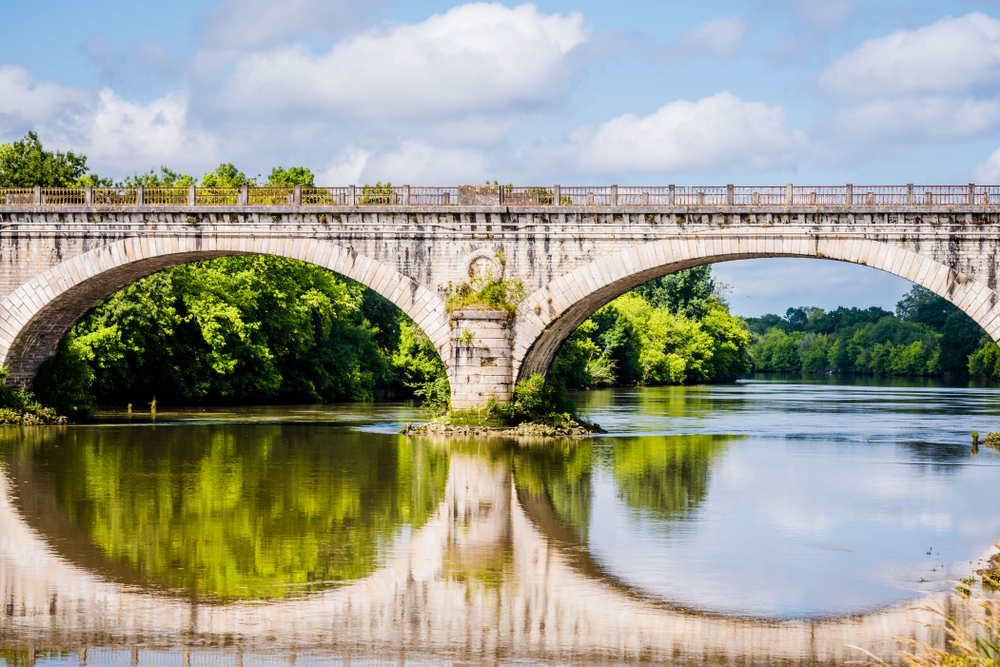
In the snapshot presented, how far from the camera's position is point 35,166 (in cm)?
4803

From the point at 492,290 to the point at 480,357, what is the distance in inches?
74.2

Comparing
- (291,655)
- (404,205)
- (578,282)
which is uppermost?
(404,205)

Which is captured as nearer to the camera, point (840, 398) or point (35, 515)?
point (35, 515)

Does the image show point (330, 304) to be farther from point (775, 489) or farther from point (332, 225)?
point (775, 489)

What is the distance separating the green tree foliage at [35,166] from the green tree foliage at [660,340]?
27123 millimetres

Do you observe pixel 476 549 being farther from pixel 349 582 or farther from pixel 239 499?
pixel 239 499

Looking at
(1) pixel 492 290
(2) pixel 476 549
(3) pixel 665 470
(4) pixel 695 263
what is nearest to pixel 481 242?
(1) pixel 492 290

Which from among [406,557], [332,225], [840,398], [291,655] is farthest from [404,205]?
[840,398]

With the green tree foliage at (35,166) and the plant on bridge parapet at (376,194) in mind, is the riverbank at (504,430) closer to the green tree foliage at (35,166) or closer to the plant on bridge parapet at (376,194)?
the plant on bridge parapet at (376,194)

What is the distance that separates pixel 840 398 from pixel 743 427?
971 inches

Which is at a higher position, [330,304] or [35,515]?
[330,304]

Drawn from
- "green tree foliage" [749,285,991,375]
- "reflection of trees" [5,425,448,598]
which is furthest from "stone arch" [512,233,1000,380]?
"green tree foliage" [749,285,991,375]

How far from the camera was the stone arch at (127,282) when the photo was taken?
31703 millimetres

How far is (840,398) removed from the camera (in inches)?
2352
